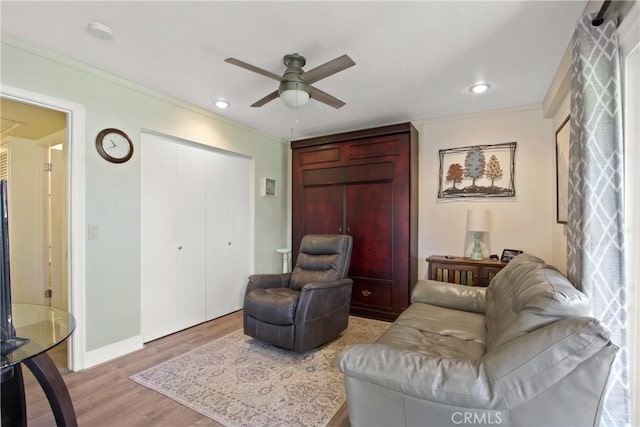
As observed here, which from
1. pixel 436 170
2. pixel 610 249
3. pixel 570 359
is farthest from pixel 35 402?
pixel 436 170

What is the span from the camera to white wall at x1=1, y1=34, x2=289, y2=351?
6.92 ft

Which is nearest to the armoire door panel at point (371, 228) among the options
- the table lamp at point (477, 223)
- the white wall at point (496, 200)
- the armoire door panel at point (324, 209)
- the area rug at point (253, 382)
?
the armoire door panel at point (324, 209)

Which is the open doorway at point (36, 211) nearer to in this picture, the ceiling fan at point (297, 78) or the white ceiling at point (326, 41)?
the white ceiling at point (326, 41)

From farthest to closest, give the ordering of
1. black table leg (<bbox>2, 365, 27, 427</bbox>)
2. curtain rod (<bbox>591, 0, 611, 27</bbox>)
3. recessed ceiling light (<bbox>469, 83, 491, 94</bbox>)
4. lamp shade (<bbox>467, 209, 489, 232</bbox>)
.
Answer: lamp shade (<bbox>467, 209, 489, 232</bbox>)
recessed ceiling light (<bbox>469, 83, 491, 94</bbox>)
black table leg (<bbox>2, 365, 27, 427</bbox>)
curtain rod (<bbox>591, 0, 611, 27</bbox>)

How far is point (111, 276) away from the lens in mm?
2500

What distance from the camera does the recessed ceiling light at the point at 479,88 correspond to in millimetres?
2641

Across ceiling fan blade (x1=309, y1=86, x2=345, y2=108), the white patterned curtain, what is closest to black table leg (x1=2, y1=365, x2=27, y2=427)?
ceiling fan blade (x1=309, y1=86, x2=345, y2=108)

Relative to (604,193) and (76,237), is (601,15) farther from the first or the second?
(76,237)

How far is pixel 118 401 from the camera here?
6.26 feet

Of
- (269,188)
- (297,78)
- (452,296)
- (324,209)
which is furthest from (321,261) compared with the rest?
(297,78)

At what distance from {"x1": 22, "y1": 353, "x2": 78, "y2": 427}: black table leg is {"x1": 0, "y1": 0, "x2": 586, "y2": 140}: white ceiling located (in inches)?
76.4

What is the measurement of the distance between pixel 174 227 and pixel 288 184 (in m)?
1.96

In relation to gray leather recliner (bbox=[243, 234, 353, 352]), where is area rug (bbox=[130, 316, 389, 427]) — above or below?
below

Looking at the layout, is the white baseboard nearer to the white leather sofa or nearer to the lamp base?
the white leather sofa
